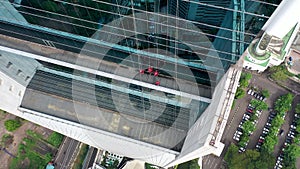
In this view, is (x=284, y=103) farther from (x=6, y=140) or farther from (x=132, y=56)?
(x=6, y=140)

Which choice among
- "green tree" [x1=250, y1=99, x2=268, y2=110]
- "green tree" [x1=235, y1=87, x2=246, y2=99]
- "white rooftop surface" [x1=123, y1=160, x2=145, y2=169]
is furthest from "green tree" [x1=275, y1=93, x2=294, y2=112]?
"white rooftop surface" [x1=123, y1=160, x2=145, y2=169]

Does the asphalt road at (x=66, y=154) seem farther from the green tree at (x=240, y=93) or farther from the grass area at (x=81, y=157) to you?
the green tree at (x=240, y=93)

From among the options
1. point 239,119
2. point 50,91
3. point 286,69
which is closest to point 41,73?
point 50,91

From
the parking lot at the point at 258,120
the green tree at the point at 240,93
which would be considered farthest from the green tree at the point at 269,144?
the green tree at the point at 240,93

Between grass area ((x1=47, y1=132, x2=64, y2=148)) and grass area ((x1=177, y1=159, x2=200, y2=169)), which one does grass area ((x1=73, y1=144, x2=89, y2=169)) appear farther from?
grass area ((x1=177, y1=159, x2=200, y2=169))

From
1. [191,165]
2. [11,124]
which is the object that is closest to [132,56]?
[191,165]
